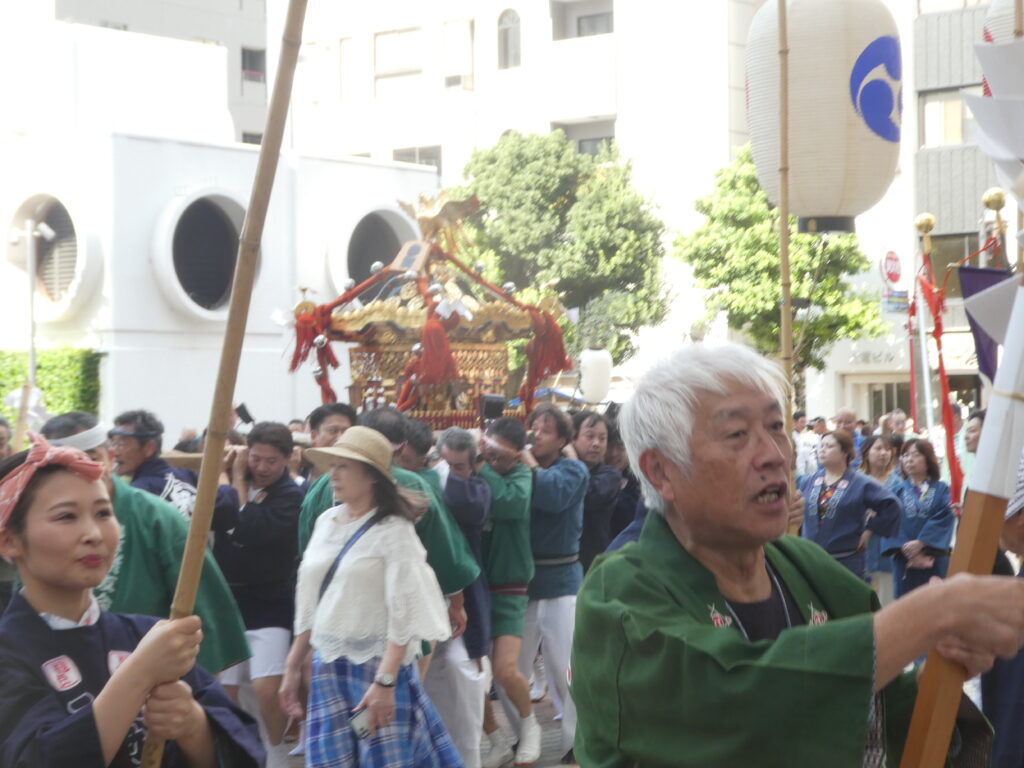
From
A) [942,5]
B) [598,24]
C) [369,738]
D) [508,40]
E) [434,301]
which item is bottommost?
[369,738]

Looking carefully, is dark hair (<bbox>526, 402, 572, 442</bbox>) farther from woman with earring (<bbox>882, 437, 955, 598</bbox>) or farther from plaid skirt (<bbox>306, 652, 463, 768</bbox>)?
woman with earring (<bbox>882, 437, 955, 598</bbox>)

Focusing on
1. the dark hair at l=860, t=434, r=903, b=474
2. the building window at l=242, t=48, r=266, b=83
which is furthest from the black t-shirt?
the building window at l=242, t=48, r=266, b=83

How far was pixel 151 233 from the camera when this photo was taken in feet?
78.4

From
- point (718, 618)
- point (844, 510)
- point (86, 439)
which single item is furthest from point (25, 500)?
point (844, 510)

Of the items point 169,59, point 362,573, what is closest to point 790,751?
point 362,573

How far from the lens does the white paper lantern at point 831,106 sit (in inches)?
245

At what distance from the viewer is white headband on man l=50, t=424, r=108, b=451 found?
518cm

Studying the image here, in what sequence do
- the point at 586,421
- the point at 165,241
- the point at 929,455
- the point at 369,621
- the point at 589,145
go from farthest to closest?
the point at 589,145 < the point at 165,241 < the point at 929,455 < the point at 586,421 < the point at 369,621

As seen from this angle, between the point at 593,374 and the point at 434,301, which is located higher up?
the point at 434,301

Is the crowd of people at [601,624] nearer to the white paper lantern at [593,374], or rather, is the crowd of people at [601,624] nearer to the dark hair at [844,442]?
the dark hair at [844,442]

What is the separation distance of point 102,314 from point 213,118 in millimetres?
9155

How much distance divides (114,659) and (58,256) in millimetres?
22798

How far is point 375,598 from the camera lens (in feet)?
19.0

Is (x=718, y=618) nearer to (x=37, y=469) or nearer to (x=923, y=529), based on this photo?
(x=37, y=469)
